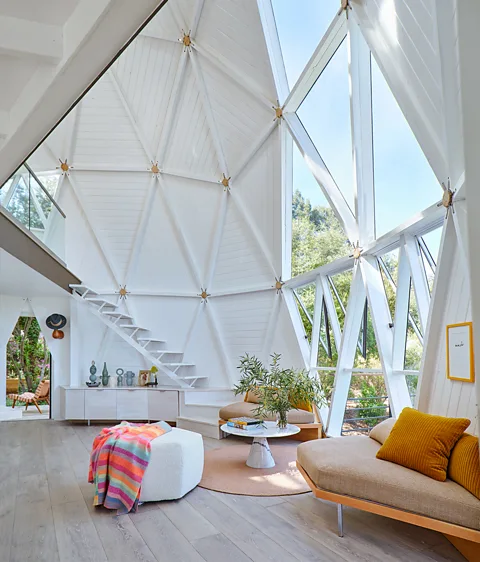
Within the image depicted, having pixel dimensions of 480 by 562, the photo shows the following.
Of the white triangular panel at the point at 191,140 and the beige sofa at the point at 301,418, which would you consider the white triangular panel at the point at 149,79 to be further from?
the beige sofa at the point at 301,418

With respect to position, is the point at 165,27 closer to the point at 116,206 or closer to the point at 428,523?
the point at 116,206

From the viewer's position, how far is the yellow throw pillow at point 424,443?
10.1ft

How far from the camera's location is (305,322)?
749cm

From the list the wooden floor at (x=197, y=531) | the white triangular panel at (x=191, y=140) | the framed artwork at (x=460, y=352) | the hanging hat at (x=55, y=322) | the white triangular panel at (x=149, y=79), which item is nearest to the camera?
the wooden floor at (x=197, y=531)

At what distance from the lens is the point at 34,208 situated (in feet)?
21.1

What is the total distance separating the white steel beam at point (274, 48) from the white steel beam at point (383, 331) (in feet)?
9.84

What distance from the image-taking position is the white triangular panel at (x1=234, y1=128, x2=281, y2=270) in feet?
23.9

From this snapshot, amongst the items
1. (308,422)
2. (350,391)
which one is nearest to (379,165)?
(350,391)

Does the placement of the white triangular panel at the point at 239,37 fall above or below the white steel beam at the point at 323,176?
above

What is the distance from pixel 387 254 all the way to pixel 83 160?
6357 mm

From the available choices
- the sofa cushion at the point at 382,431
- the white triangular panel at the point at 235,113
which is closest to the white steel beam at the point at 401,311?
the sofa cushion at the point at 382,431

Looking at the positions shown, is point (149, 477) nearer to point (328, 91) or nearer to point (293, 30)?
point (328, 91)

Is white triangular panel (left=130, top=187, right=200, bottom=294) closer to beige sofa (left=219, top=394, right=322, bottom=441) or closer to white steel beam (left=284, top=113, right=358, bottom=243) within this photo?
beige sofa (left=219, top=394, right=322, bottom=441)

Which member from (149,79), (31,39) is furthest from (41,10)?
(149,79)
